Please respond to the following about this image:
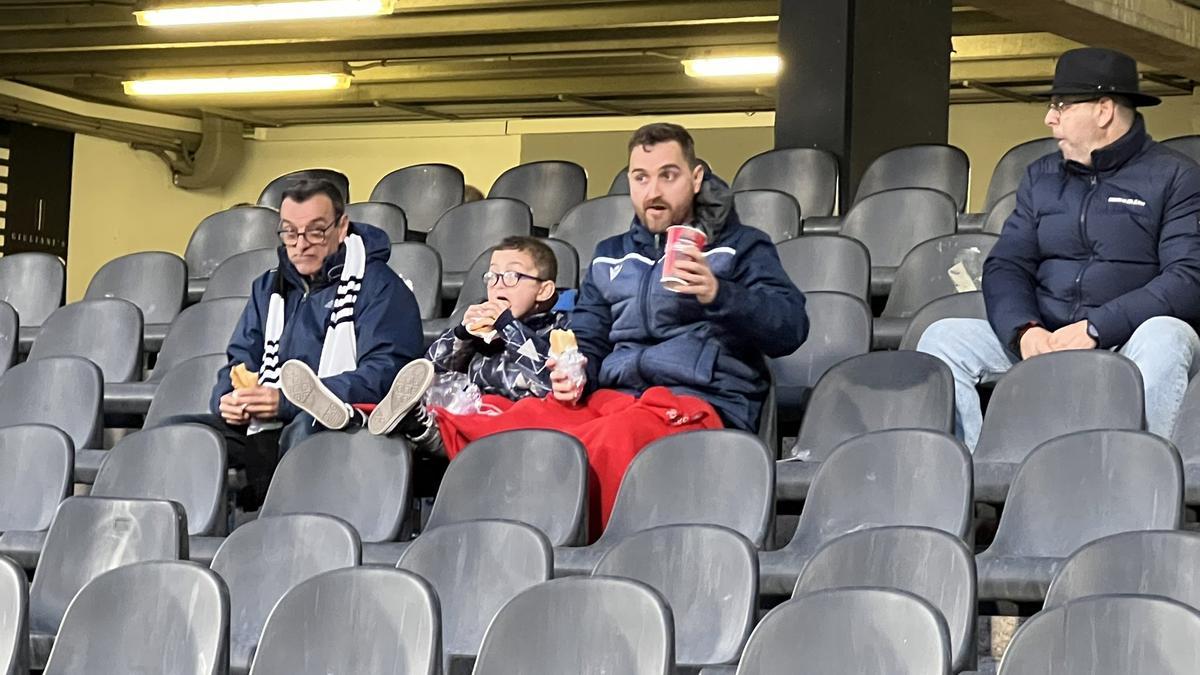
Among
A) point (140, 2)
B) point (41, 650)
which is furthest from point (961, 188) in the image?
point (140, 2)

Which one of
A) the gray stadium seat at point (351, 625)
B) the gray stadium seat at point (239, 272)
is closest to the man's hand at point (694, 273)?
the gray stadium seat at point (351, 625)

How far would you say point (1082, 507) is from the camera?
3.41 meters

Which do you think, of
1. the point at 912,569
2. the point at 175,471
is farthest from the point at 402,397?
the point at 912,569

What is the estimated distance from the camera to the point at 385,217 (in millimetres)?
6387

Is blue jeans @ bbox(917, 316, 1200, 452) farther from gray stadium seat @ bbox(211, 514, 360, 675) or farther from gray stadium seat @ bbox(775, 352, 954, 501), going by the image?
gray stadium seat @ bbox(211, 514, 360, 675)

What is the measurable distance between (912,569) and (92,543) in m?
1.73

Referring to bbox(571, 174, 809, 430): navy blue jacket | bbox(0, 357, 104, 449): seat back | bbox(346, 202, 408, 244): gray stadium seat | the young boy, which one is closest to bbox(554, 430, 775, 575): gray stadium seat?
bbox(571, 174, 809, 430): navy blue jacket

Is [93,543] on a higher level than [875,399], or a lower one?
lower

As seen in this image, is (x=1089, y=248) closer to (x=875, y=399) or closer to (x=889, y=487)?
(x=875, y=399)

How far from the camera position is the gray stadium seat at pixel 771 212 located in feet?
18.5

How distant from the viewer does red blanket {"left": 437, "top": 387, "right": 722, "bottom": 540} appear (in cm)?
398

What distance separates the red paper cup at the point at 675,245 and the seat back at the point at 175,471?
1.11 metres

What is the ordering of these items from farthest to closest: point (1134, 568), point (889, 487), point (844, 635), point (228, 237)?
point (228, 237)
point (889, 487)
point (1134, 568)
point (844, 635)

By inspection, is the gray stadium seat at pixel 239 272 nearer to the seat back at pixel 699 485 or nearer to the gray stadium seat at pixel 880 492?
the seat back at pixel 699 485
